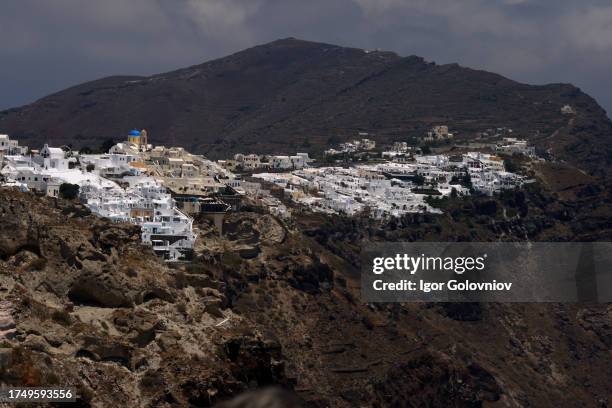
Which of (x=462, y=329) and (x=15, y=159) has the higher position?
(x=15, y=159)

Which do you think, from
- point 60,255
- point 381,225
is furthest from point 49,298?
point 381,225

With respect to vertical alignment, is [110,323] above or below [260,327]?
above

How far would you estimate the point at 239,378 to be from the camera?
38719 millimetres

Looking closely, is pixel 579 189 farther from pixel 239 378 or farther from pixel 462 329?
pixel 239 378

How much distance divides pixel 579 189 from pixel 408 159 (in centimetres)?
1570

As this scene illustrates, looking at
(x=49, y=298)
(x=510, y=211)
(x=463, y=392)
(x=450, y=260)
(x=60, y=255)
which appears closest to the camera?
(x=49, y=298)

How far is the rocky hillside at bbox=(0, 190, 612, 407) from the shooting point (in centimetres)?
3509

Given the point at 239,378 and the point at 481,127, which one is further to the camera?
the point at 481,127

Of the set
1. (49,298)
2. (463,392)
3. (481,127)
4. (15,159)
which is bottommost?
(463,392)

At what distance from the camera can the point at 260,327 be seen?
5891 cm

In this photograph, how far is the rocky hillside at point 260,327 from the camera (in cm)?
3509

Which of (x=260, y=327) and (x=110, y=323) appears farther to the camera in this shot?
(x=260, y=327)

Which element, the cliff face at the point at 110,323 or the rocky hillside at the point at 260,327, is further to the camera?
the rocky hillside at the point at 260,327

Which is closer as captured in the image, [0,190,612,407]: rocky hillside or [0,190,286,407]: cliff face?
[0,190,286,407]: cliff face
